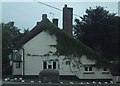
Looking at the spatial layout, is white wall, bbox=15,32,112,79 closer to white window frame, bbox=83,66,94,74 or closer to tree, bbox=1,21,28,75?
white window frame, bbox=83,66,94,74

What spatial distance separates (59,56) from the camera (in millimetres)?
44406

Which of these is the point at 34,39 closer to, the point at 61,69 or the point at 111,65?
the point at 61,69

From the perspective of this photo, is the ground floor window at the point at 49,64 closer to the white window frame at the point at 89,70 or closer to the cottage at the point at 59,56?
the cottage at the point at 59,56

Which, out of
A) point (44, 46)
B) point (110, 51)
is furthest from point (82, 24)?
point (44, 46)

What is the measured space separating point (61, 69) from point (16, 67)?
Answer: 6.84 metres

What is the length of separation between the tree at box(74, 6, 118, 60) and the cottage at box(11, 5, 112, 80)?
138 inches

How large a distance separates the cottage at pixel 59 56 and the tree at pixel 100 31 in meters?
3.52

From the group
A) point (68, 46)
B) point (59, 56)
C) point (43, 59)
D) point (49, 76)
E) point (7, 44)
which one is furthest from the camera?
point (7, 44)

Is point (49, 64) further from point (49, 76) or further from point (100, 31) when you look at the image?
point (49, 76)

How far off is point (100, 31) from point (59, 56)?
8.43m

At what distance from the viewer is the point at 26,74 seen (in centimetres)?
4450

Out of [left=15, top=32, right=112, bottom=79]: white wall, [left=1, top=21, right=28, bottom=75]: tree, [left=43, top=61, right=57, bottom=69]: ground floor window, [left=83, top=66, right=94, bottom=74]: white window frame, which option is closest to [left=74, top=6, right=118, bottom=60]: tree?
[left=83, top=66, right=94, bottom=74]: white window frame

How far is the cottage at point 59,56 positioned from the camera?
44.2m

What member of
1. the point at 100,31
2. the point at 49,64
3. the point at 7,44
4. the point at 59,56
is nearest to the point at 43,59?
the point at 49,64
